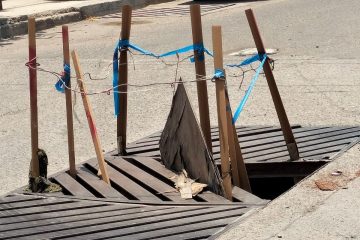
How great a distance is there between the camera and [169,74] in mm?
10984

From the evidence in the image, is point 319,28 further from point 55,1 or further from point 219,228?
point 219,228

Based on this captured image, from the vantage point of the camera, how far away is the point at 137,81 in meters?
10.7

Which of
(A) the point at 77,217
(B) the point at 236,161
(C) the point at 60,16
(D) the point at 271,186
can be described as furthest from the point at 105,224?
(C) the point at 60,16

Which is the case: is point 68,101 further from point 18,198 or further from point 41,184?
point 18,198

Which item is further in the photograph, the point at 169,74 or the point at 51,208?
the point at 169,74

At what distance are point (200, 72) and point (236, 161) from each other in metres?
0.71

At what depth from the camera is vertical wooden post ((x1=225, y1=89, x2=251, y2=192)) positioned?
5934 mm

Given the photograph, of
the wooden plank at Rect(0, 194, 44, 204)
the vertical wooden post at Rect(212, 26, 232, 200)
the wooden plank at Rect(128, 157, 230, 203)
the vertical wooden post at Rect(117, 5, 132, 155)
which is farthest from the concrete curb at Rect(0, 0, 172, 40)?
the vertical wooden post at Rect(212, 26, 232, 200)

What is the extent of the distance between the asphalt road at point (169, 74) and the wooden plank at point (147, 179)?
66cm

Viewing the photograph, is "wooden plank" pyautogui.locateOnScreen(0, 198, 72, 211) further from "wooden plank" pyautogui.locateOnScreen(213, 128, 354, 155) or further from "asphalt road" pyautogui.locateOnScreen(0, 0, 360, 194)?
"wooden plank" pyautogui.locateOnScreen(213, 128, 354, 155)

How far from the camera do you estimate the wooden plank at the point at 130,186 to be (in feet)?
19.5

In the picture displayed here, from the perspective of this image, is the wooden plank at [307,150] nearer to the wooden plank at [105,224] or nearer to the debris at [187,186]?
the debris at [187,186]

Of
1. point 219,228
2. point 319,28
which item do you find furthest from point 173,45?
point 219,228

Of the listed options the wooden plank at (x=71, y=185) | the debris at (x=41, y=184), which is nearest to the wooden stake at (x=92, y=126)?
the wooden plank at (x=71, y=185)
